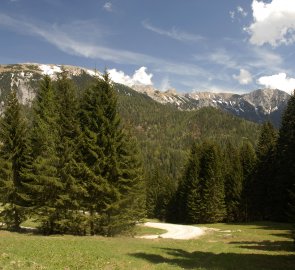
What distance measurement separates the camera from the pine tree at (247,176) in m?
72.0

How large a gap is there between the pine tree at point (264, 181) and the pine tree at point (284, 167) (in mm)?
2911

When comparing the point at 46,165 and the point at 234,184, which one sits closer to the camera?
the point at 46,165

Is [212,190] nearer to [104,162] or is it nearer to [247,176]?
[247,176]

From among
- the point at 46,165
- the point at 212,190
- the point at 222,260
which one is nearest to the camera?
the point at 222,260

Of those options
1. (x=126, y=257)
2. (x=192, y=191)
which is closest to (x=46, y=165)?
(x=126, y=257)

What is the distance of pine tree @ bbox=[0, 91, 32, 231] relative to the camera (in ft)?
125

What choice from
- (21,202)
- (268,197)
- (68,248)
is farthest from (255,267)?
(268,197)

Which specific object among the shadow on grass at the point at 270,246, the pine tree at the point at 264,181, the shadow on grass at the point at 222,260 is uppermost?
the pine tree at the point at 264,181

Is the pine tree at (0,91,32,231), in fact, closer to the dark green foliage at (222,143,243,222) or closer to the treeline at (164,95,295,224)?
the treeline at (164,95,295,224)

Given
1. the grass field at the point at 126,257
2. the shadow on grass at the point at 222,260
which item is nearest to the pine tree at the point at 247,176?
the grass field at the point at 126,257

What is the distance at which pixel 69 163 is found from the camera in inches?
1452

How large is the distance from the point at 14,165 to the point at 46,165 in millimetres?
5792

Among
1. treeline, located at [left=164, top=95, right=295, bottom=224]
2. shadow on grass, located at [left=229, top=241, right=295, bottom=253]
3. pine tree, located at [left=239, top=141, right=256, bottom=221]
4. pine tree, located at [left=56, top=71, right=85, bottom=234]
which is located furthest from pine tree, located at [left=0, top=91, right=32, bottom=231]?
pine tree, located at [left=239, top=141, right=256, bottom=221]

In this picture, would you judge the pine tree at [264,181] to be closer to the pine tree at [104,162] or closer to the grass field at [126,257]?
the grass field at [126,257]
